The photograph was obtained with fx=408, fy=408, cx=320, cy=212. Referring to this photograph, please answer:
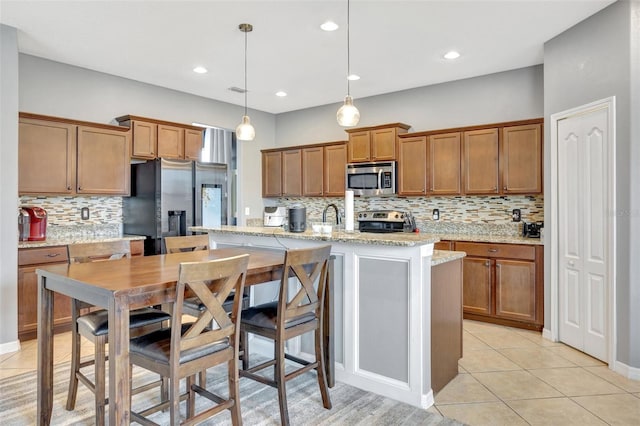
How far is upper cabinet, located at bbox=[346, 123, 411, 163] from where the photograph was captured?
5344 mm

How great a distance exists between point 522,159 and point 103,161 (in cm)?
460

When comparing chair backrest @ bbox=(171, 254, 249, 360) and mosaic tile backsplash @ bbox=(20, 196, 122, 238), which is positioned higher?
mosaic tile backsplash @ bbox=(20, 196, 122, 238)

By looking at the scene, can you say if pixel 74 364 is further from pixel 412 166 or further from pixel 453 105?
pixel 453 105

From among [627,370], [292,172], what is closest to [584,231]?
[627,370]

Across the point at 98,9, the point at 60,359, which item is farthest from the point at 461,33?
the point at 60,359

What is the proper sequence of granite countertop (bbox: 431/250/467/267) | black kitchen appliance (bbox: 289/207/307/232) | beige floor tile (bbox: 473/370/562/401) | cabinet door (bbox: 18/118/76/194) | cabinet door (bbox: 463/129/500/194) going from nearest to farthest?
1. granite countertop (bbox: 431/250/467/267)
2. beige floor tile (bbox: 473/370/562/401)
3. black kitchen appliance (bbox: 289/207/307/232)
4. cabinet door (bbox: 18/118/76/194)
5. cabinet door (bbox: 463/129/500/194)

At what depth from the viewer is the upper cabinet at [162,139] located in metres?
4.82

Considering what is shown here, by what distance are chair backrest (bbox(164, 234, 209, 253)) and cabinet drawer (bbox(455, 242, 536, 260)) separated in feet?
9.11

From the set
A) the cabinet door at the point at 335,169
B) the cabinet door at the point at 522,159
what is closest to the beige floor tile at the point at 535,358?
the cabinet door at the point at 522,159

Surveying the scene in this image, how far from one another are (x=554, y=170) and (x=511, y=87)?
4.57 feet

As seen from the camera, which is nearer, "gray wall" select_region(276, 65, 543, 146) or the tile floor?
the tile floor

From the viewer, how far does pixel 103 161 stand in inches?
178

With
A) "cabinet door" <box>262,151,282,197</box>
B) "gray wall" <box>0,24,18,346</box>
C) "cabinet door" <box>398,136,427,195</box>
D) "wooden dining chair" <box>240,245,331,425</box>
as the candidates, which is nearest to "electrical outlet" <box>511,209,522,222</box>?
"cabinet door" <box>398,136,427,195</box>

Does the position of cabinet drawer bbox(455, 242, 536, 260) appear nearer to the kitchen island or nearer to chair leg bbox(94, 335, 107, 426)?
the kitchen island
